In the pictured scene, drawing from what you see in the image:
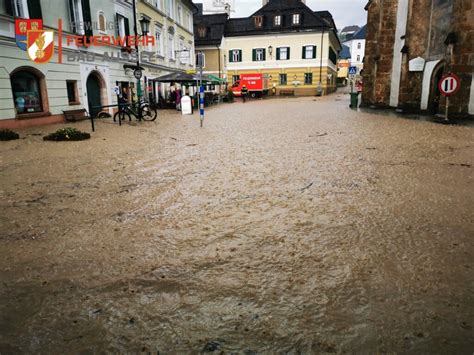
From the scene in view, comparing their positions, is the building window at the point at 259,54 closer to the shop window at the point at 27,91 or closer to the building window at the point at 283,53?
the building window at the point at 283,53

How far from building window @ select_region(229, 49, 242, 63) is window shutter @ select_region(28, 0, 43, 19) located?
34.2 metres

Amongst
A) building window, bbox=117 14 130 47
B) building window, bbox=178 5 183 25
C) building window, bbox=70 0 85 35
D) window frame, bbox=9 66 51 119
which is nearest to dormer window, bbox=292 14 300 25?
building window, bbox=178 5 183 25

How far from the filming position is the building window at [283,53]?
45.0 meters

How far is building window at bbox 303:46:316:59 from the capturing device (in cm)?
4428

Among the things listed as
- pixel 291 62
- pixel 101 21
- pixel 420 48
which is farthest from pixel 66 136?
pixel 291 62

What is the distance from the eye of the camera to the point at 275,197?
17.0 feet

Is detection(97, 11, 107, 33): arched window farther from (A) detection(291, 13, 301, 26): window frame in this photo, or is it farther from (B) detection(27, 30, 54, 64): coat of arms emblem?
(A) detection(291, 13, 301, 26): window frame

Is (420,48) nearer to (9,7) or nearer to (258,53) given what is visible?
(9,7)

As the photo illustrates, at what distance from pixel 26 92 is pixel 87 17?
5686 mm

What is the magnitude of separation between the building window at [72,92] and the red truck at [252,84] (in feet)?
90.8

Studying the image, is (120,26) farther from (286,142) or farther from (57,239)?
(57,239)

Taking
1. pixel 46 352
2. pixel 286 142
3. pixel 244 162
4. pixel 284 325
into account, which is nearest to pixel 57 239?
pixel 46 352

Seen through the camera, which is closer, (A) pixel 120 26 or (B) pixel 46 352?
(B) pixel 46 352

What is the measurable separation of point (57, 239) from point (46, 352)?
72.5 inches
